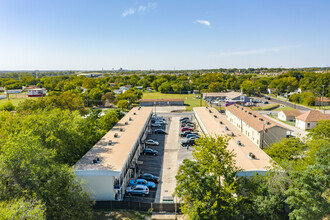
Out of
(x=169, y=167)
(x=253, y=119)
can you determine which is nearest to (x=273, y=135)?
(x=253, y=119)

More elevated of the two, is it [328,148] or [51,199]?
[328,148]

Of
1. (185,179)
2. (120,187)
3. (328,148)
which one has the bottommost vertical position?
(120,187)

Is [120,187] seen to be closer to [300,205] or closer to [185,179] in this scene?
[185,179]

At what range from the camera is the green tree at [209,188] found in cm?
1469

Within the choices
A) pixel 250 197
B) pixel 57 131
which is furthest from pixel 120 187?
pixel 250 197

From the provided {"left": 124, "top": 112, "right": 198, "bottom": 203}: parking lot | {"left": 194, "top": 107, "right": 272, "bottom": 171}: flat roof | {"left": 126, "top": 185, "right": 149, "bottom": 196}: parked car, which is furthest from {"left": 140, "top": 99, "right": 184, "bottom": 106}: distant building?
{"left": 126, "top": 185, "right": 149, "bottom": 196}: parked car

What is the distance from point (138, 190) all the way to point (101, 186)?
380cm

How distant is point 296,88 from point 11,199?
366 feet

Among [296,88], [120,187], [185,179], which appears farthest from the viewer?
[296,88]

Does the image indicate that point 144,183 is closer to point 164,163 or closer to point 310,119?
point 164,163

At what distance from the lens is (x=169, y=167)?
28375 mm

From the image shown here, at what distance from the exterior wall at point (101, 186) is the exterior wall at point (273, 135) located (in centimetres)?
2424

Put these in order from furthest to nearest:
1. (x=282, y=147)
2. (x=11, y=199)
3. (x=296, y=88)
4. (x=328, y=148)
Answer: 1. (x=296, y=88)
2. (x=282, y=147)
3. (x=328, y=148)
4. (x=11, y=199)

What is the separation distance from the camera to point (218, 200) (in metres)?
14.9
